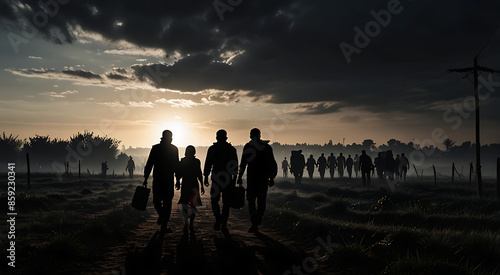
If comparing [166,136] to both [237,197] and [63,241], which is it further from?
[63,241]

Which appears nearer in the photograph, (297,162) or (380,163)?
(297,162)

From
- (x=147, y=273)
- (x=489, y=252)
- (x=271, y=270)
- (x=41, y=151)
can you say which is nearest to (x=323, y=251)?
(x=271, y=270)

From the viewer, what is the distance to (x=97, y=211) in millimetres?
15461

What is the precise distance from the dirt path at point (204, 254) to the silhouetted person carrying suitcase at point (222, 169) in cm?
81

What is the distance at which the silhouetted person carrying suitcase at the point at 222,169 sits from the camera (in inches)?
334

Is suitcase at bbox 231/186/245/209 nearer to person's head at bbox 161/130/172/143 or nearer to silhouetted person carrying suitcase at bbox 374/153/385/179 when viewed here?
person's head at bbox 161/130/172/143

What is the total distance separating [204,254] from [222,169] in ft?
8.57

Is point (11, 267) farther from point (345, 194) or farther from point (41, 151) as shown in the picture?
point (41, 151)

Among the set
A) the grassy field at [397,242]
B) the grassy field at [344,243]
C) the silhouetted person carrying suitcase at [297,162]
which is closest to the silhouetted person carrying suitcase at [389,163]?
the silhouetted person carrying suitcase at [297,162]

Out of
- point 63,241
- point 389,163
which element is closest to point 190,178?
point 63,241

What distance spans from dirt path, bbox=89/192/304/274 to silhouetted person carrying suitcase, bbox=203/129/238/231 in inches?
31.9

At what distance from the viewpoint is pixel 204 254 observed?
643 centimetres

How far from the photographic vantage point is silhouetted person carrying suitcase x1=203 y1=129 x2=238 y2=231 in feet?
27.8

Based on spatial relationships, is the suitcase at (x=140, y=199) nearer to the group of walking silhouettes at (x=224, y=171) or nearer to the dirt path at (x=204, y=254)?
the group of walking silhouettes at (x=224, y=171)
